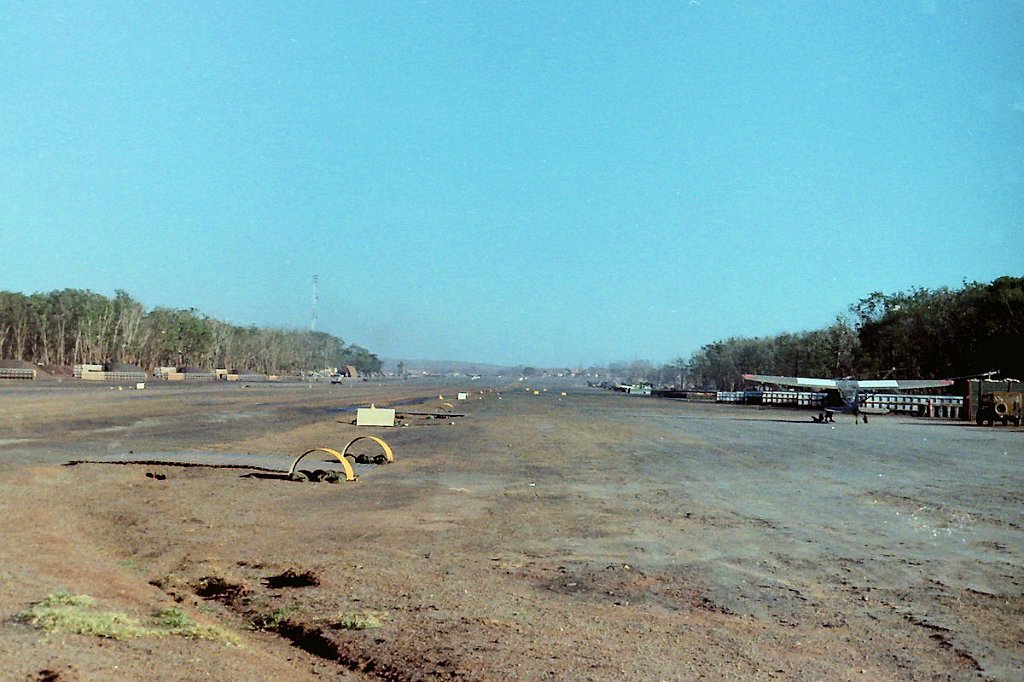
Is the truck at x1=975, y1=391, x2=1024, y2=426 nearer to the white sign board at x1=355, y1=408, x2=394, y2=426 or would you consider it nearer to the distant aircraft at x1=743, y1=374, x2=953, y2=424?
the distant aircraft at x1=743, y1=374, x2=953, y2=424

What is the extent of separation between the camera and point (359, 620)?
7.67m

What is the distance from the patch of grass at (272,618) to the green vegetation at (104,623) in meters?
0.46

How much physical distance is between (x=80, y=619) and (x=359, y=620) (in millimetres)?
2228

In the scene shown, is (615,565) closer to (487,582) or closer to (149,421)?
(487,582)

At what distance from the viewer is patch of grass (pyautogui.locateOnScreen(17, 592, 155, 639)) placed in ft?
22.2

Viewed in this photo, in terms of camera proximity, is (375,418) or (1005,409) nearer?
(375,418)

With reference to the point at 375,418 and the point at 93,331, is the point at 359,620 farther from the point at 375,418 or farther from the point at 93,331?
the point at 93,331

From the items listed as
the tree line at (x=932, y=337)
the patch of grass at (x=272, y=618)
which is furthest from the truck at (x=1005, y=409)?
the patch of grass at (x=272, y=618)

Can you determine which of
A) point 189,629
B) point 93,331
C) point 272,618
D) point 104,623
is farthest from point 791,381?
point 93,331

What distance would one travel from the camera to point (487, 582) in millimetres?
9344

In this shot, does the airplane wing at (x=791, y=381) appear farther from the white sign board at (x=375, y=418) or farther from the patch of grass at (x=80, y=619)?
the patch of grass at (x=80, y=619)

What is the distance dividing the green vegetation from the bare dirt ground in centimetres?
13

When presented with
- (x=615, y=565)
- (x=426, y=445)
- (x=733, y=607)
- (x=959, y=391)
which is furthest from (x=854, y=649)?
(x=959, y=391)

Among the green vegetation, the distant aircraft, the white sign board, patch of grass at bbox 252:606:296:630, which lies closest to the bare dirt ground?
patch of grass at bbox 252:606:296:630
